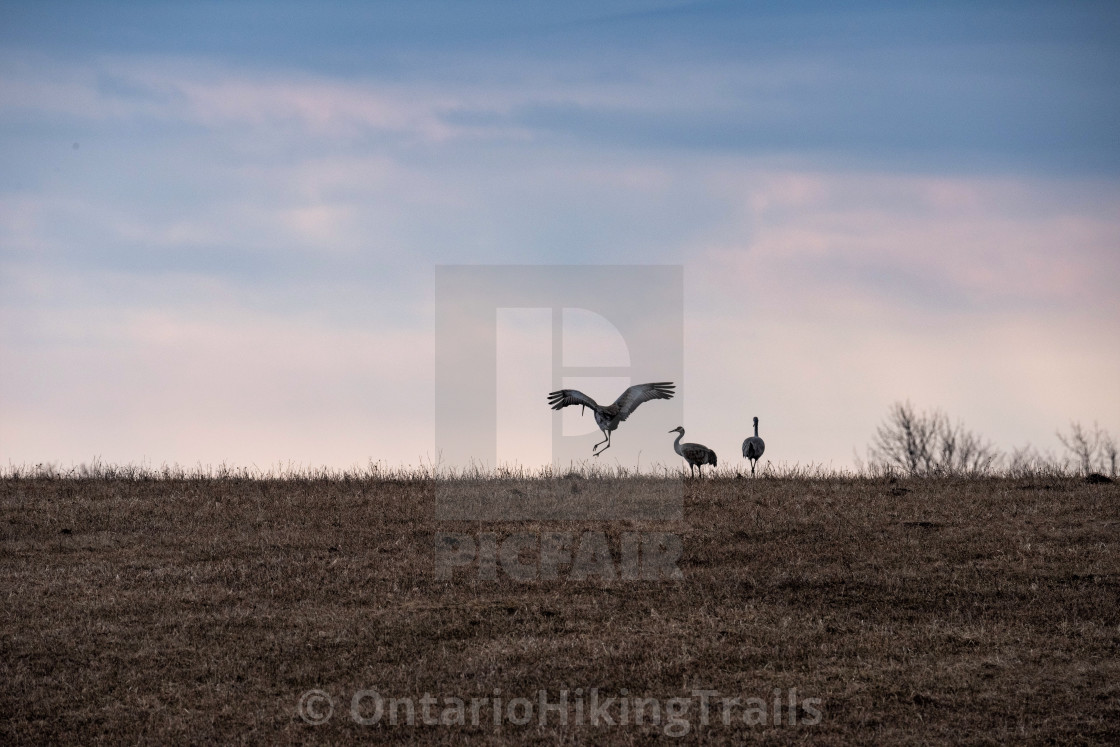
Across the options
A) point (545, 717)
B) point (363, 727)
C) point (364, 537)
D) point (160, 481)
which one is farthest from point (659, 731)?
point (160, 481)

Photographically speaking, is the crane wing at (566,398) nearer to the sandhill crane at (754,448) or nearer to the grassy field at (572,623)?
the grassy field at (572,623)

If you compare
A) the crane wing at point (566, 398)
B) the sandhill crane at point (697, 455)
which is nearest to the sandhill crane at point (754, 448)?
the sandhill crane at point (697, 455)

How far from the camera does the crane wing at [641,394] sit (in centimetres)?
2264

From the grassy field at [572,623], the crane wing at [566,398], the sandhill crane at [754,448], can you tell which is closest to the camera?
the grassy field at [572,623]

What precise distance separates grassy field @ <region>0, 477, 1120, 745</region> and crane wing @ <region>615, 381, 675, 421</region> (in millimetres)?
1953

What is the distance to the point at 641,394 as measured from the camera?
22.7 metres

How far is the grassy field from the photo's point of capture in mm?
11914

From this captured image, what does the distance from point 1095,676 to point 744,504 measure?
8635 mm

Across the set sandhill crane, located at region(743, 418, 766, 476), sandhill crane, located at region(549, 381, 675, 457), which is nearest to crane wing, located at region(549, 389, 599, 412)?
sandhill crane, located at region(549, 381, 675, 457)

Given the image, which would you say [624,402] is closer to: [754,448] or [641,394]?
[641,394]

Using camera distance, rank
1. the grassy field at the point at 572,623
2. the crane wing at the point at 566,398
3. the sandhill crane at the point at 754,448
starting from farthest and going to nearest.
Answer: the sandhill crane at the point at 754,448, the crane wing at the point at 566,398, the grassy field at the point at 572,623

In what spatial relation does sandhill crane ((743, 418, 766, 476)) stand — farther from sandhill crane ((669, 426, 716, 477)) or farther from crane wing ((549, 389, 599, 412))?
crane wing ((549, 389, 599, 412))

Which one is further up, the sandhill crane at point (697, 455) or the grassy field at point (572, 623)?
the sandhill crane at point (697, 455)

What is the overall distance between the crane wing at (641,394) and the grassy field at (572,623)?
1.95m
